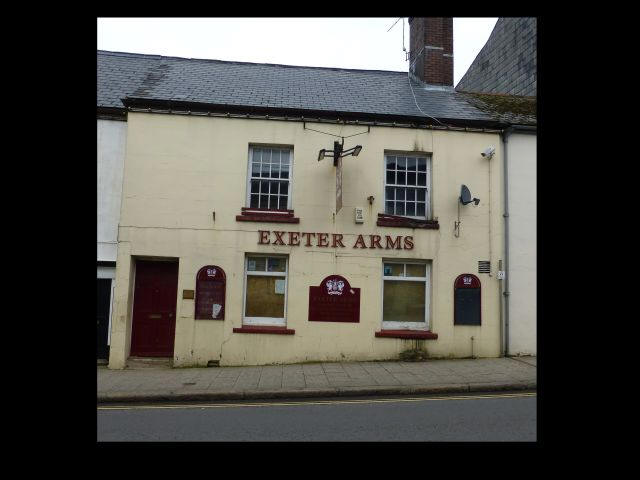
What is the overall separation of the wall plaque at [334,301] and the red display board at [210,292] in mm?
1994

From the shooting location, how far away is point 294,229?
10.4 meters

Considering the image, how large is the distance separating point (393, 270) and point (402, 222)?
3.76 ft

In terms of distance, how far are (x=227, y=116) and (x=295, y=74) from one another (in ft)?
13.0

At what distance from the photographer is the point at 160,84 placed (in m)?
11.7

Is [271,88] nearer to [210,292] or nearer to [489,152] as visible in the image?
[210,292]

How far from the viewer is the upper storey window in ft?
35.7

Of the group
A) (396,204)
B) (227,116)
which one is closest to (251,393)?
(396,204)

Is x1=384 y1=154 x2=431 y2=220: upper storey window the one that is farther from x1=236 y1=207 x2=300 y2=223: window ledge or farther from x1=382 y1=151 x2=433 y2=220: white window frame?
x1=236 y1=207 x2=300 y2=223: window ledge

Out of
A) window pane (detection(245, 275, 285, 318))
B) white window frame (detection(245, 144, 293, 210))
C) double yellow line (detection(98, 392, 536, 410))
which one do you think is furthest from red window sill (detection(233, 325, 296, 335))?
double yellow line (detection(98, 392, 536, 410))

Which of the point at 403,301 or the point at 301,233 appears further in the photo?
the point at 403,301

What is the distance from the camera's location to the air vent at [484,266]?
35.0 feet

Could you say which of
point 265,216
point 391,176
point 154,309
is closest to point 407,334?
point 391,176

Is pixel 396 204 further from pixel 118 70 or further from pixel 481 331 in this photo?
pixel 118 70

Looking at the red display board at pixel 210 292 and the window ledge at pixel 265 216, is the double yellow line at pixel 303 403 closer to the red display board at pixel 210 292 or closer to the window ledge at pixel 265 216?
the red display board at pixel 210 292
